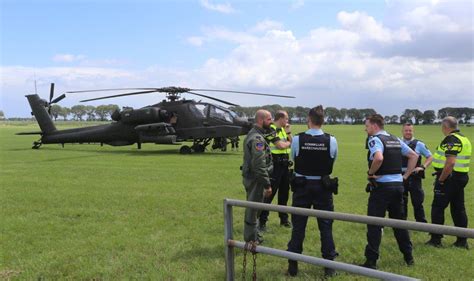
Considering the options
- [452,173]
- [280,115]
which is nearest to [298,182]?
[280,115]

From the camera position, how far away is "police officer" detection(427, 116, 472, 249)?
5973mm

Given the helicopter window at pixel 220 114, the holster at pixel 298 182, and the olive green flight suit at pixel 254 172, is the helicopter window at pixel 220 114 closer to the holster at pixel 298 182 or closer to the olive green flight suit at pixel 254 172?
the olive green flight suit at pixel 254 172

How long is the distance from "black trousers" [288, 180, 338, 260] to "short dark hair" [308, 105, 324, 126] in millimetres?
687

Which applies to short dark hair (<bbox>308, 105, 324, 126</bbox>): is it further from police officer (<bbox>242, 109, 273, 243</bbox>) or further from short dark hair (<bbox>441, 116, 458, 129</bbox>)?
short dark hair (<bbox>441, 116, 458, 129</bbox>)

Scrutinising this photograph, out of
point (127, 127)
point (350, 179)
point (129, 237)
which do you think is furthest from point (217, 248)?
point (127, 127)

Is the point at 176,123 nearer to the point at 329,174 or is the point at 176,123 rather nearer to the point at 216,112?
the point at 216,112

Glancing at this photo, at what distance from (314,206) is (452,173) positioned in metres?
2.36

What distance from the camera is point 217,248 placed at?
5.97 m

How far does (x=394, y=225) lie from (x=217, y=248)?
11.6 ft

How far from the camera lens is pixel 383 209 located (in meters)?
5.18

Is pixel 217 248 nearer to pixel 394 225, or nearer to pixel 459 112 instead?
pixel 394 225

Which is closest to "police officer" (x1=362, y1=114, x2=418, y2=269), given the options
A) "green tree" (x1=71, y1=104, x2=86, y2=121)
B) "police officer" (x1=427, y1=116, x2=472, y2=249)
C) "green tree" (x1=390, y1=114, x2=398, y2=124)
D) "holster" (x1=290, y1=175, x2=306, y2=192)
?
"holster" (x1=290, y1=175, x2=306, y2=192)

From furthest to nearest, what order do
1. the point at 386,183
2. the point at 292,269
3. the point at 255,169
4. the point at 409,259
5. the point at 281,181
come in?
the point at 281,181, the point at 255,169, the point at 409,259, the point at 386,183, the point at 292,269

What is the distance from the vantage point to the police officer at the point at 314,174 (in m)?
5.04
